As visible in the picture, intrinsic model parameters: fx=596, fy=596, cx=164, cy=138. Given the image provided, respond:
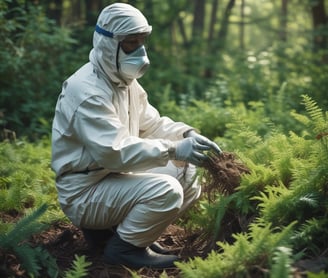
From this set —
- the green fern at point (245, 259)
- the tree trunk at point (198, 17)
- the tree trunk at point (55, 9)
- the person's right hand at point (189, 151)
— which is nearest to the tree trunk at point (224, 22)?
the tree trunk at point (198, 17)

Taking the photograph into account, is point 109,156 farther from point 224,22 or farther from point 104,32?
point 224,22

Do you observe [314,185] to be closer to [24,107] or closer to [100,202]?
[100,202]

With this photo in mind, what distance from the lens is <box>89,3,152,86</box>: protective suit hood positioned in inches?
179

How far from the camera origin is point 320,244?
4199mm

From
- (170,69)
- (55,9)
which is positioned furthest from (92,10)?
(170,69)

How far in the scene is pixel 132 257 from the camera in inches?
182

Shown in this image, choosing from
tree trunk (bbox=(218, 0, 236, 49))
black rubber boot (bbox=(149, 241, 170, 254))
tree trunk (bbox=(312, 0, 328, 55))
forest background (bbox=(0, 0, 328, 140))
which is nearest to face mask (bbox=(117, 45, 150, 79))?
black rubber boot (bbox=(149, 241, 170, 254))

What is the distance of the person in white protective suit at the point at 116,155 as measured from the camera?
441cm

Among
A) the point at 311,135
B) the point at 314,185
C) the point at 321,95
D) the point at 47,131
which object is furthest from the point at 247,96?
the point at 314,185

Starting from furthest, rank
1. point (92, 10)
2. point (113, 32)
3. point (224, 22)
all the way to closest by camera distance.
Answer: point (224, 22), point (92, 10), point (113, 32)

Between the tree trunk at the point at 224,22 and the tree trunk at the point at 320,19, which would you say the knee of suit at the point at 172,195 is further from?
the tree trunk at the point at 224,22

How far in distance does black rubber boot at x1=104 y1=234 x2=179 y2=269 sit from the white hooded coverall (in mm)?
78

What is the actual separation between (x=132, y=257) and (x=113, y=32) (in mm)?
1739

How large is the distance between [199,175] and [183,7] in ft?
32.4
